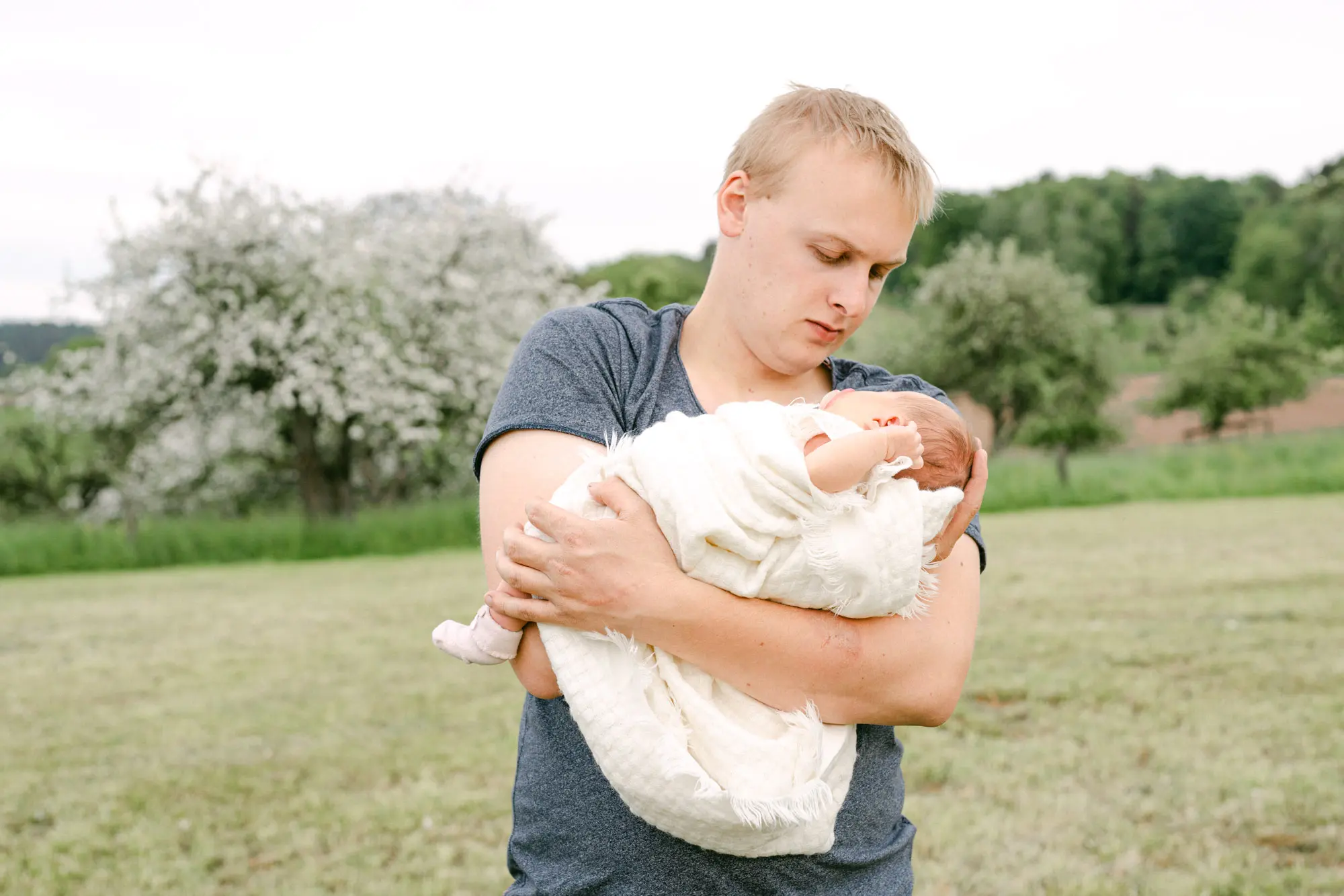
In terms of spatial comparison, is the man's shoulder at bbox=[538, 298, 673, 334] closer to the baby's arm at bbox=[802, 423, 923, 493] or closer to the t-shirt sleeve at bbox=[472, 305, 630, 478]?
the t-shirt sleeve at bbox=[472, 305, 630, 478]

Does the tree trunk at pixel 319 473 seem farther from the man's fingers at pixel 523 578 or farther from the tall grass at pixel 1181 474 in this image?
the man's fingers at pixel 523 578

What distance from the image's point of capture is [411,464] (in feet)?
66.8

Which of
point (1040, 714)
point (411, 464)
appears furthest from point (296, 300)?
point (1040, 714)

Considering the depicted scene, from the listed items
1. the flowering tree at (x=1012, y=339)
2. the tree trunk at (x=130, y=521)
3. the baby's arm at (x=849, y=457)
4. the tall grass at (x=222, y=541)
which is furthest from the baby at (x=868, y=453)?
the flowering tree at (x=1012, y=339)

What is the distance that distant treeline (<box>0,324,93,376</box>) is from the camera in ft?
60.6

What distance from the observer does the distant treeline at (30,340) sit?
18484mm

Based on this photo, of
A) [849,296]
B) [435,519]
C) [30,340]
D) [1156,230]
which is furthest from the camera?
[1156,230]

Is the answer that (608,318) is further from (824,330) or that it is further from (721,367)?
(824,330)

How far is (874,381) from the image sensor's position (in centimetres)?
200

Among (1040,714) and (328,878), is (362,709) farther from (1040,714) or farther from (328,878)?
(1040,714)

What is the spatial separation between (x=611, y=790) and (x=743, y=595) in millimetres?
389

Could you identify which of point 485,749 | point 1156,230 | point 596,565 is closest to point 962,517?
point 596,565

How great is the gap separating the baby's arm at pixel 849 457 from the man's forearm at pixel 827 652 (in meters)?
0.19

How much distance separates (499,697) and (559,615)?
5.27 metres
